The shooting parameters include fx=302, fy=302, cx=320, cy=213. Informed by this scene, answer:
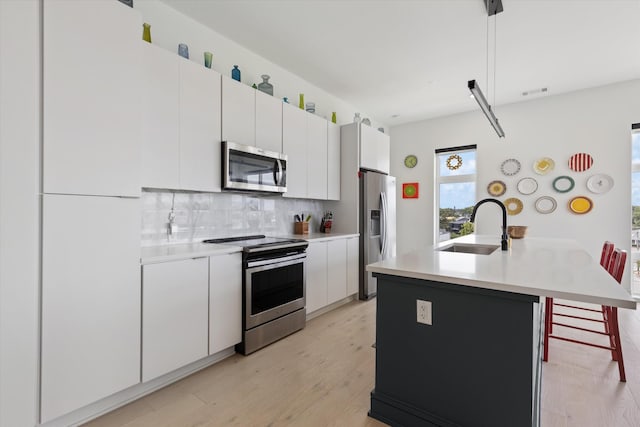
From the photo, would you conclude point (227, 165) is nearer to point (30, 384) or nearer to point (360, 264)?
point (30, 384)

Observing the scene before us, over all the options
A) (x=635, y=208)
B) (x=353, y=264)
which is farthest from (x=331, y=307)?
(x=635, y=208)

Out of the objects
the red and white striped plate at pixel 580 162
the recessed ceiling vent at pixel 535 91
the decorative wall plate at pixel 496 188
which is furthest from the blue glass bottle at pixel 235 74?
the red and white striped plate at pixel 580 162

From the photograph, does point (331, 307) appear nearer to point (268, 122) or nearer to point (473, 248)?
point (473, 248)

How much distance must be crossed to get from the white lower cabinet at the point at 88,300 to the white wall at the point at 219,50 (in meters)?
1.63

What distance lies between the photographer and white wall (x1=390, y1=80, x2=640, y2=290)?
4.02 m

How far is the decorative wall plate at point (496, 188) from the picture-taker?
15.6 ft

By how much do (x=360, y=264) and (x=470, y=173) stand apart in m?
2.70

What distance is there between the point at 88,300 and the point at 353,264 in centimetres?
280

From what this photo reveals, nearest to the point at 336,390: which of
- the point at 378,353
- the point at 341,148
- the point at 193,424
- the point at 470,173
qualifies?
the point at 378,353

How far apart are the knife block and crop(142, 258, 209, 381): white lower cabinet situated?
64.5 inches

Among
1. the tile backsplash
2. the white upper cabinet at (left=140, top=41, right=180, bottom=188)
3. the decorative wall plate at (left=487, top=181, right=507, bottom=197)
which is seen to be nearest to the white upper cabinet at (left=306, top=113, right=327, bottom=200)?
the tile backsplash

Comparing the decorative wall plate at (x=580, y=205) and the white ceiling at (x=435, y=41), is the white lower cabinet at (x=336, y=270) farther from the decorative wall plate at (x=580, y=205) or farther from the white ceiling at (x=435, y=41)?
the decorative wall plate at (x=580, y=205)

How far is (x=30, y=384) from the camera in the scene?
1453mm

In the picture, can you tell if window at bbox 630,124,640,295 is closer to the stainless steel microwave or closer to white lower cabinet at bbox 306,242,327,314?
white lower cabinet at bbox 306,242,327,314
